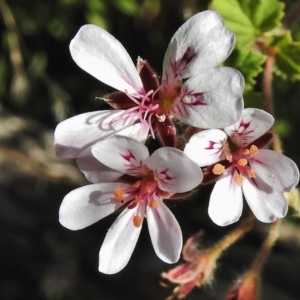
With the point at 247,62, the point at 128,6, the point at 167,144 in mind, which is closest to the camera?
the point at 167,144

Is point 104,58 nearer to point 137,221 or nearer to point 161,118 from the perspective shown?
point 161,118

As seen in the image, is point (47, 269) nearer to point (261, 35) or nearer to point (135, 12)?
point (135, 12)

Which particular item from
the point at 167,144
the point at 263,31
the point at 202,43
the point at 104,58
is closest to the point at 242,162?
the point at 167,144

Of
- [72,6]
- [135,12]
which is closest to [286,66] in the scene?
[135,12]

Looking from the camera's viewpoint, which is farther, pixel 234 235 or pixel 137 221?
pixel 234 235

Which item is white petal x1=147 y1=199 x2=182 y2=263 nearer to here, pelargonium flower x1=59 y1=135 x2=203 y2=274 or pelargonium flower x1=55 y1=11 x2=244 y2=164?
pelargonium flower x1=59 y1=135 x2=203 y2=274

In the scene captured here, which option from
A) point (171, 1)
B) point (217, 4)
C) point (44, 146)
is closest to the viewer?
point (217, 4)

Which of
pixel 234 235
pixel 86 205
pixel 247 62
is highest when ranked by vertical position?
pixel 247 62
